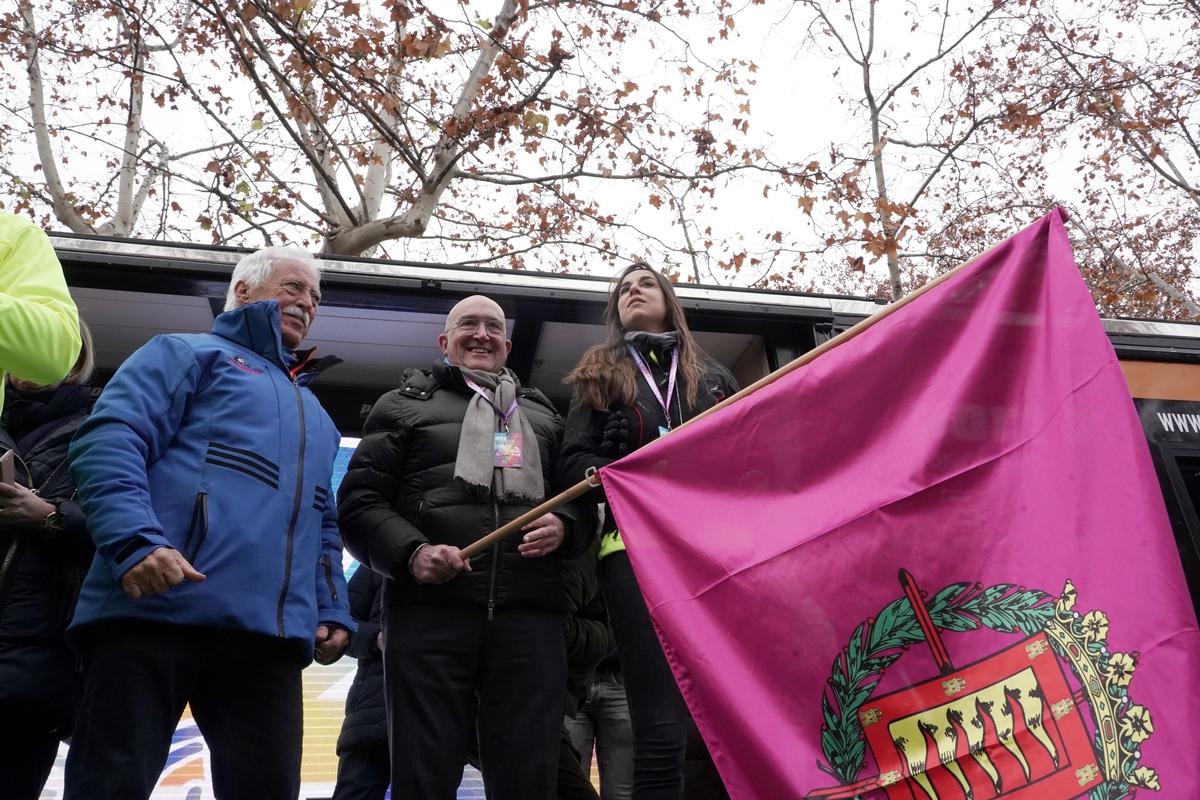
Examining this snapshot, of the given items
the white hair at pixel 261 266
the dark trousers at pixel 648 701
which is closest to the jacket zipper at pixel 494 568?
the dark trousers at pixel 648 701

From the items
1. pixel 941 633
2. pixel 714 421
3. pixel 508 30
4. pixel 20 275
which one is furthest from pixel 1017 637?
pixel 508 30

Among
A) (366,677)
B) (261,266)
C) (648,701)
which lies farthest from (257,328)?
(648,701)

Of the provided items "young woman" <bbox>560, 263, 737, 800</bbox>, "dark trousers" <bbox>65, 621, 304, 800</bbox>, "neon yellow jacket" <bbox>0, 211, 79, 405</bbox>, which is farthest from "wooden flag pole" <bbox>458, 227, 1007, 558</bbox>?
"neon yellow jacket" <bbox>0, 211, 79, 405</bbox>

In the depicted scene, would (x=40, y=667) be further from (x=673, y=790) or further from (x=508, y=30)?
(x=508, y=30)

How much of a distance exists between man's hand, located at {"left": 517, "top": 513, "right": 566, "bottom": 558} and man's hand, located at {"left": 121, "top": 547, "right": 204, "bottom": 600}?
1.09 meters

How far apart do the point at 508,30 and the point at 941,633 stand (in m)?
9.35

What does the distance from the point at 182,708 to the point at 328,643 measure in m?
0.50

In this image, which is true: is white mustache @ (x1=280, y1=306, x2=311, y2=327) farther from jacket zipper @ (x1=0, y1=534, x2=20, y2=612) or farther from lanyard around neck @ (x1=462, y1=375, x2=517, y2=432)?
jacket zipper @ (x1=0, y1=534, x2=20, y2=612)

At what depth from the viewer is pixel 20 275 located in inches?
92.7

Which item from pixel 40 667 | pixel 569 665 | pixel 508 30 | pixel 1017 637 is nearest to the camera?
pixel 1017 637

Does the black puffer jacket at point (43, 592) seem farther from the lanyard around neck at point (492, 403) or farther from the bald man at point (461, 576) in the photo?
the lanyard around neck at point (492, 403)

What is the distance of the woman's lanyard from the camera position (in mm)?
3564

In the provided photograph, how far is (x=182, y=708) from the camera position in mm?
2561

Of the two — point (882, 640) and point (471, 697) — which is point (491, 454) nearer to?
point (471, 697)
